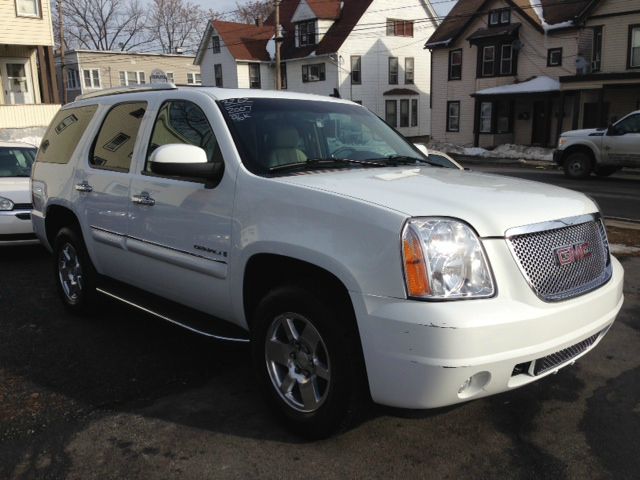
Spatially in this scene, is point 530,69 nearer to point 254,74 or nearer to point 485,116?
point 485,116

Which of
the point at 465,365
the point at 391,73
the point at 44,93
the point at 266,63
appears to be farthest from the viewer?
the point at 266,63

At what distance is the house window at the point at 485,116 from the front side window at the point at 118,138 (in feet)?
95.3

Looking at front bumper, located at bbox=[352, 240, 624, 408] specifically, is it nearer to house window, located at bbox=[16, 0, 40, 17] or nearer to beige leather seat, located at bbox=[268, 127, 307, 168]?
beige leather seat, located at bbox=[268, 127, 307, 168]

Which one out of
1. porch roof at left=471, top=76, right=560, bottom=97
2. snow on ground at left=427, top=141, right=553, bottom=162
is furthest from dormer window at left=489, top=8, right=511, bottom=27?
snow on ground at left=427, top=141, right=553, bottom=162

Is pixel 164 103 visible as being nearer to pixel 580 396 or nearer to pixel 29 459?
pixel 29 459

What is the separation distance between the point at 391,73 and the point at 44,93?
72.1 feet

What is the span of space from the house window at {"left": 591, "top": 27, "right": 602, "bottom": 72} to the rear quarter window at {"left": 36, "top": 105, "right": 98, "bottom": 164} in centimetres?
2639

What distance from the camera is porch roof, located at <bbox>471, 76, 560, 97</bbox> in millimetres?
28000

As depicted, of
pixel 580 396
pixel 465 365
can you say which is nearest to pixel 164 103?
pixel 465 365

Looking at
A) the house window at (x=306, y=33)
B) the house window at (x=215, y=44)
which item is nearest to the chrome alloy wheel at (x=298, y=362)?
the house window at (x=306, y=33)

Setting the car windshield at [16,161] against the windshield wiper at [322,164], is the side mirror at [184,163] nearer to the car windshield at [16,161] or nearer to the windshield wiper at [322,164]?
the windshield wiper at [322,164]

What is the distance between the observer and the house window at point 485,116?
103ft

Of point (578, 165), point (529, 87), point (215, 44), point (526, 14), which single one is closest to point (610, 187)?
point (578, 165)

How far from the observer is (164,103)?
4.23 meters
